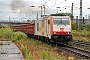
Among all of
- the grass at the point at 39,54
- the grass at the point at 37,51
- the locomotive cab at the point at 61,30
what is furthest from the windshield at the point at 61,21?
the grass at the point at 39,54

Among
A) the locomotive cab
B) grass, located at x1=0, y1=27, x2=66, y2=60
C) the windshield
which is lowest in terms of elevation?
grass, located at x1=0, y1=27, x2=66, y2=60

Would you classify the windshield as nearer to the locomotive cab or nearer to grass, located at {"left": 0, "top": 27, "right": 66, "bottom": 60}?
the locomotive cab

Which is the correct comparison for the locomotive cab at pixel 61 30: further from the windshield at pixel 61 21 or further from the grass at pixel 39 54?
the grass at pixel 39 54

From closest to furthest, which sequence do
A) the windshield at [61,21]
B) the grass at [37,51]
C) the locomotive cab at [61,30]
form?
the grass at [37,51], the locomotive cab at [61,30], the windshield at [61,21]

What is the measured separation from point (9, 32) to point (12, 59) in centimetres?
2569

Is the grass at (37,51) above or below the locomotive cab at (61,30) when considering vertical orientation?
below

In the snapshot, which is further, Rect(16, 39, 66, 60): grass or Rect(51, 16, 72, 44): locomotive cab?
Rect(51, 16, 72, 44): locomotive cab

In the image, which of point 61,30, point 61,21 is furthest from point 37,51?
point 61,21

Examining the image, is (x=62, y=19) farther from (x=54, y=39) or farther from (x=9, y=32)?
(x=9, y=32)

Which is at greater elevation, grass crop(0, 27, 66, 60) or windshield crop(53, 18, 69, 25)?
windshield crop(53, 18, 69, 25)

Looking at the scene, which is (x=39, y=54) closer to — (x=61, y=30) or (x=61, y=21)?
(x=61, y=30)

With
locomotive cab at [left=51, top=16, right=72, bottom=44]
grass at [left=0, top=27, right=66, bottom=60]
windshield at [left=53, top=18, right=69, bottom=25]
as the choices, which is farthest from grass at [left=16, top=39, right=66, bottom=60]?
windshield at [left=53, top=18, right=69, bottom=25]

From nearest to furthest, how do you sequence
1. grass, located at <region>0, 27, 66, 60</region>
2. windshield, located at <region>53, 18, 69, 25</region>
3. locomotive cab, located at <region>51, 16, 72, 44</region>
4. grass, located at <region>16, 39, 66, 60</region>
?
grass, located at <region>16, 39, 66, 60</region>
grass, located at <region>0, 27, 66, 60</region>
locomotive cab, located at <region>51, 16, 72, 44</region>
windshield, located at <region>53, 18, 69, 25</region>

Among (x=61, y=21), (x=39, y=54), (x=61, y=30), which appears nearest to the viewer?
(x=39, y=54)
